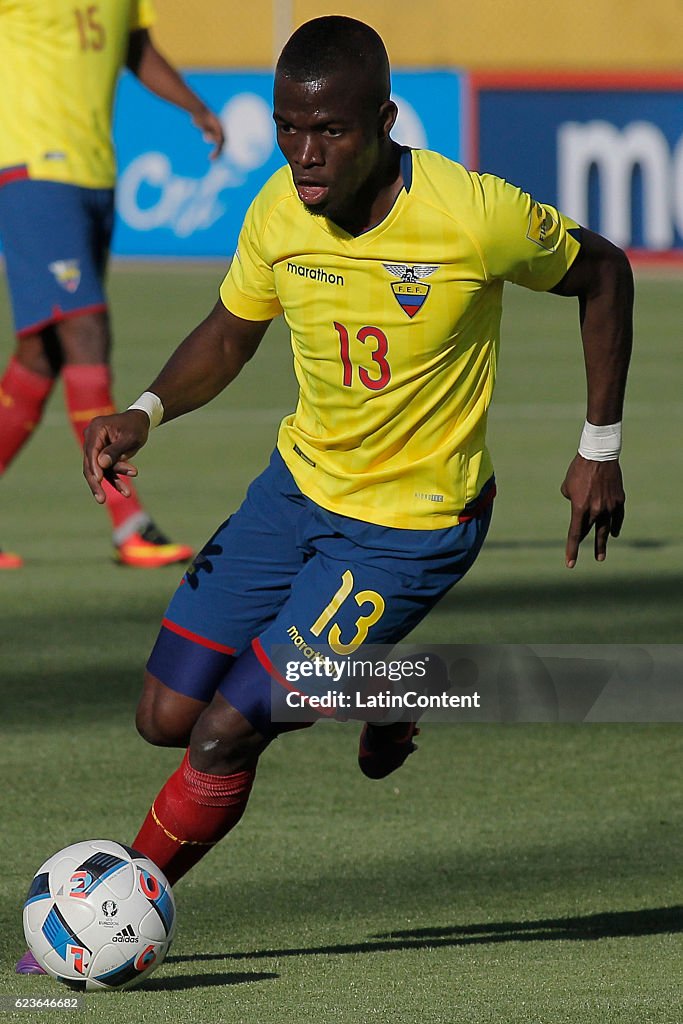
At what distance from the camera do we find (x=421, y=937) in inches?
175

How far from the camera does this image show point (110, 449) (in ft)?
14.1

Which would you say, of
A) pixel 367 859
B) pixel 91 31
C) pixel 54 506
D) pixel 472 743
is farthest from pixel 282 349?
pixel 367 859

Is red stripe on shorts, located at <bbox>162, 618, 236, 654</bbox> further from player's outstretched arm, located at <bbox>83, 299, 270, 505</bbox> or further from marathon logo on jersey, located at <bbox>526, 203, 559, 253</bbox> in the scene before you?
marathon logo on jersey, located at <bbox>526, 203, 559, 253</bbox>

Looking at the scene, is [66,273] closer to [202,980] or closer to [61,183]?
[61,183]

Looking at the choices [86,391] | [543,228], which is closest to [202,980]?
[543,228]

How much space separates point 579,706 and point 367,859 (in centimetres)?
137

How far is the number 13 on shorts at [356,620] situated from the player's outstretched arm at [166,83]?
14.0 feet

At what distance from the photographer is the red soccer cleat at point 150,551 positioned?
8.60 m

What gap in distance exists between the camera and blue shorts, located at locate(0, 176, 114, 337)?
327 inches

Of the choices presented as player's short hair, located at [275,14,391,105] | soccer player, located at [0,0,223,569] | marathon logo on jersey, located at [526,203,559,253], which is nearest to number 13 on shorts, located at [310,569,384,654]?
marathon logo on jersey, located at [526,203,559,253]

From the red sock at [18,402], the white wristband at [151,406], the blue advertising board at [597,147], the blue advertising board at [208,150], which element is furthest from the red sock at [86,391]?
the blue advertising board at [208,150]

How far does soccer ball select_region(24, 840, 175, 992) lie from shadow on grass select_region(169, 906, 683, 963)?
250mm

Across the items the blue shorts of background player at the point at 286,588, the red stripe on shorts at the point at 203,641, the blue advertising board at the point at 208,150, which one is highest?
the blue shorts of background player at the point at 286,588

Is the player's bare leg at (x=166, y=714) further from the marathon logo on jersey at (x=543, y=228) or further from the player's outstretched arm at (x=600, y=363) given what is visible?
the marathon logo on jersey at (x=543, y=228)
